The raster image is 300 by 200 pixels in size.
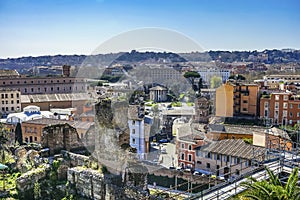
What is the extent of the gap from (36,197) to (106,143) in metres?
2.95

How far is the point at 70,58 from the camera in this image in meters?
85.6

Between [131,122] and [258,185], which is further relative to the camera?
[131,122]

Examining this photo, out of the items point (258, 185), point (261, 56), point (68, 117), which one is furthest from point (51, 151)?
point (261, 56)

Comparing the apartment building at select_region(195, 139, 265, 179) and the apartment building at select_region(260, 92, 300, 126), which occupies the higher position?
the apartment building at select_region(260, 92, 300, 126)

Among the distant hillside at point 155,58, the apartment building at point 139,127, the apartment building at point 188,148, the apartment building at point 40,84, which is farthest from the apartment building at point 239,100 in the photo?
the apartment building at point 40,84

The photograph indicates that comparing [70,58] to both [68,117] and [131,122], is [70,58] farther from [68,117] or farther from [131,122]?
[131,122]

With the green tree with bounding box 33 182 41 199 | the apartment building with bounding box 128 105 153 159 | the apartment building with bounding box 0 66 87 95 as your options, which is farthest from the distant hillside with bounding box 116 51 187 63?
the apartment building with bounding box 0 66 87 95

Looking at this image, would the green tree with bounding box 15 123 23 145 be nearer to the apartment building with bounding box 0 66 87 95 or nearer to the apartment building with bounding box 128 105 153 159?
the apartment building with bounding box 128 105 153 159

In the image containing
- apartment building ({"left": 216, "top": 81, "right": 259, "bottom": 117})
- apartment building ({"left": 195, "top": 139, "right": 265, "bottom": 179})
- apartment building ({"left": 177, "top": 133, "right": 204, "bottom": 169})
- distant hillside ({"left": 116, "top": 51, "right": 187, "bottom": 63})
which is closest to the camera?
distant hillside ({"left": 116, "top": 51, "right": 187, "bottom": 63})

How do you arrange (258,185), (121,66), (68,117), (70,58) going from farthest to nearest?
(70,58)
(68,117)
(121,66)
(258,185)

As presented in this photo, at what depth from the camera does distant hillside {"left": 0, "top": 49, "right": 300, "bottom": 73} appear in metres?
14.2

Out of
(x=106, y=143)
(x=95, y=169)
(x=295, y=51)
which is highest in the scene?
(x=295, y=51)

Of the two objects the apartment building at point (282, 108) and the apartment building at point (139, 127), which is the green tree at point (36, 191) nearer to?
the apartment building at point (139, 127)

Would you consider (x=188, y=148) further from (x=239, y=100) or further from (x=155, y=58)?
(x=239, y=100)
